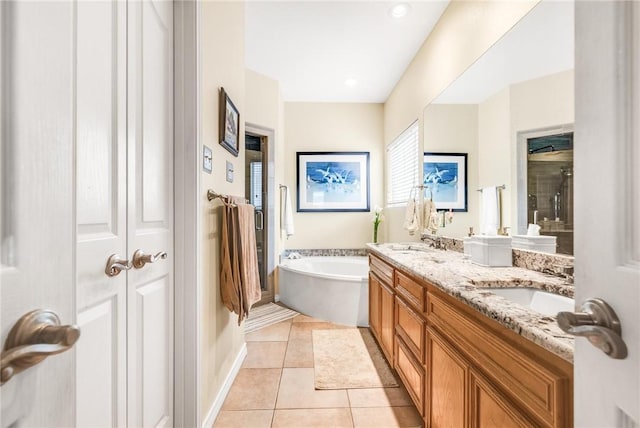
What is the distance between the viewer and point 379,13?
2.38 meters

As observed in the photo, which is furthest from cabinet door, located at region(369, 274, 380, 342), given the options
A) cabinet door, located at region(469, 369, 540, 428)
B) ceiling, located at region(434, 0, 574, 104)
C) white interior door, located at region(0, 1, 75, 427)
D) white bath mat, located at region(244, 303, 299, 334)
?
white interior door, located at region(0, 1, 75, 427)

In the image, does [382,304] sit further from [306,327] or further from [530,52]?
[530,52]

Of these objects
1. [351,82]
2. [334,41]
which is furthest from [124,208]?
[351,82]

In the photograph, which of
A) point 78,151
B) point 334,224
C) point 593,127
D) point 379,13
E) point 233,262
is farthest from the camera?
point 334,224

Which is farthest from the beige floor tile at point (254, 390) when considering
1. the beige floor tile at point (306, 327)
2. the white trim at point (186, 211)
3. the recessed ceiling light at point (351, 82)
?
the recessed ceiling light at point (351, 82)

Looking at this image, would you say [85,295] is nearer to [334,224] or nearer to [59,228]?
[59,228]

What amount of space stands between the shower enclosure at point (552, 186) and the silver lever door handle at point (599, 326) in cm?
97

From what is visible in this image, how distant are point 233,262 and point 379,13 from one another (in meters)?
2.31

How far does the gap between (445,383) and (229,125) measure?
1.78m

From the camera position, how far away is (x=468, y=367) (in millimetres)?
1042

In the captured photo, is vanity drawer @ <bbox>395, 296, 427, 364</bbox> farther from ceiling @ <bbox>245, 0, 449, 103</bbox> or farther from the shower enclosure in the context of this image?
ceiling @ <bbox>245, 0, 449, 103</bbox>

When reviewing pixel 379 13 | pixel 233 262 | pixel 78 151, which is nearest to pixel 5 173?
pixel 78 151

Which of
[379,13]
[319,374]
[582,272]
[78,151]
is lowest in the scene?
[319,374]

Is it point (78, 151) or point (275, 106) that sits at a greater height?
point (275, 106)
